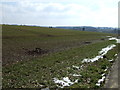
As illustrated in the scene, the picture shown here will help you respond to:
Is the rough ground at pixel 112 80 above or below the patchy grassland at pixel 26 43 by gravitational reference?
below

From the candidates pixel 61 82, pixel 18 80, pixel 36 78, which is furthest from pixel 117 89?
pixel 18 80

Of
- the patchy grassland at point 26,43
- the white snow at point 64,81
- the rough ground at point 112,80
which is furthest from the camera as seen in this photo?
the patchy grassland at point 26,43

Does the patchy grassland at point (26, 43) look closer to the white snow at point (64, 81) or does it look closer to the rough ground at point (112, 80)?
the white snow at point (64, 81)

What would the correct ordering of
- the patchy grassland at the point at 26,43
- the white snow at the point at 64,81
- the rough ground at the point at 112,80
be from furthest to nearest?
the patchy grassland at the point at 26,43
the white snow at the point at 64,81
the rough ground at the point at 112,80

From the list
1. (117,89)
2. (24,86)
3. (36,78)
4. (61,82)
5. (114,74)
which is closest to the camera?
(117,89)

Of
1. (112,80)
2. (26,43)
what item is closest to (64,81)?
(112,80)

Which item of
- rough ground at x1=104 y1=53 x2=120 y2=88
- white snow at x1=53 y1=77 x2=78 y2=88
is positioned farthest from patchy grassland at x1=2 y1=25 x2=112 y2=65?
rough ground at x1=104 y1=53 x2=120 y2=88

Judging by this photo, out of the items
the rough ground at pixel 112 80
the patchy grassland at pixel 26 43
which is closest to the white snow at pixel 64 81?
the rough ground at pixel 112 80

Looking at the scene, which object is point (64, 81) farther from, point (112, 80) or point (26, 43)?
point (26, 43)

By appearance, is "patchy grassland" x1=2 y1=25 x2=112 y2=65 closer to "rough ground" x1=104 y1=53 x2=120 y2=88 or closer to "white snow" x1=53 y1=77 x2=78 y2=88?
"white snow" x1=53 y1=77 x2=78 y2=88

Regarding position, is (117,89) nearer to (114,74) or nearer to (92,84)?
(92,84)

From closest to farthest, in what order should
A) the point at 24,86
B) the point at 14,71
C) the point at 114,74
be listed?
the point at 24,86 → the point at 114,74 → the point at 14,71

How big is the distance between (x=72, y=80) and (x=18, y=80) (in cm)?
382

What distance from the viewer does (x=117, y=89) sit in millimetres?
9453
